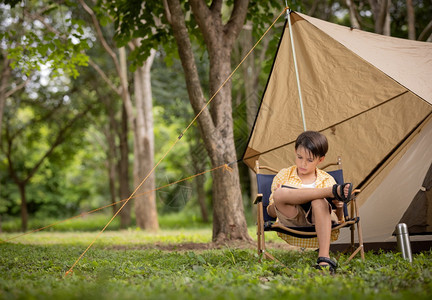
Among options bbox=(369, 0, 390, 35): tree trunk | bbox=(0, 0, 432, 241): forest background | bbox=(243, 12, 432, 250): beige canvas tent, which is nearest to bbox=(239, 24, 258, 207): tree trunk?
bbox=(0, 0, 432, 241): forest background

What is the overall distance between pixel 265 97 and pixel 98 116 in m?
10.5

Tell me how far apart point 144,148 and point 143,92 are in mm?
1173

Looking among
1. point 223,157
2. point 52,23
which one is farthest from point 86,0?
point 223,157

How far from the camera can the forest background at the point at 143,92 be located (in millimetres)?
4934

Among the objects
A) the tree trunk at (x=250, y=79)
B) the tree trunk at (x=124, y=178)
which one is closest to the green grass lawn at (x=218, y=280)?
the tree trunk at (x=250, y=79)

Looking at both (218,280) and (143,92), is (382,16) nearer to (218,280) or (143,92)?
(143,92)

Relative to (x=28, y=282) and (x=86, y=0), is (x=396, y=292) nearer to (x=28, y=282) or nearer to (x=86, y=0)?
(x=28, y=282)

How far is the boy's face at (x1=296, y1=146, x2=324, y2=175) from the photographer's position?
3.13 metres

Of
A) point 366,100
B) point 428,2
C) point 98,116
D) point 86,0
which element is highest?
point 86,0

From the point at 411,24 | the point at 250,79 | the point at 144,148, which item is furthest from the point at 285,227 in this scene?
the point at 250,79

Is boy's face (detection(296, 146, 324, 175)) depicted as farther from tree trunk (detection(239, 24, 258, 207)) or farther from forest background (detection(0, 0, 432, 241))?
tree trunk (detection(239, 24, 258, 207))

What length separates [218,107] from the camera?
4.95m

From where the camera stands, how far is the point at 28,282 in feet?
8.13

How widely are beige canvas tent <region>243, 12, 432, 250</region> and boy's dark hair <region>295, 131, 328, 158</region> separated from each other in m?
0.76
